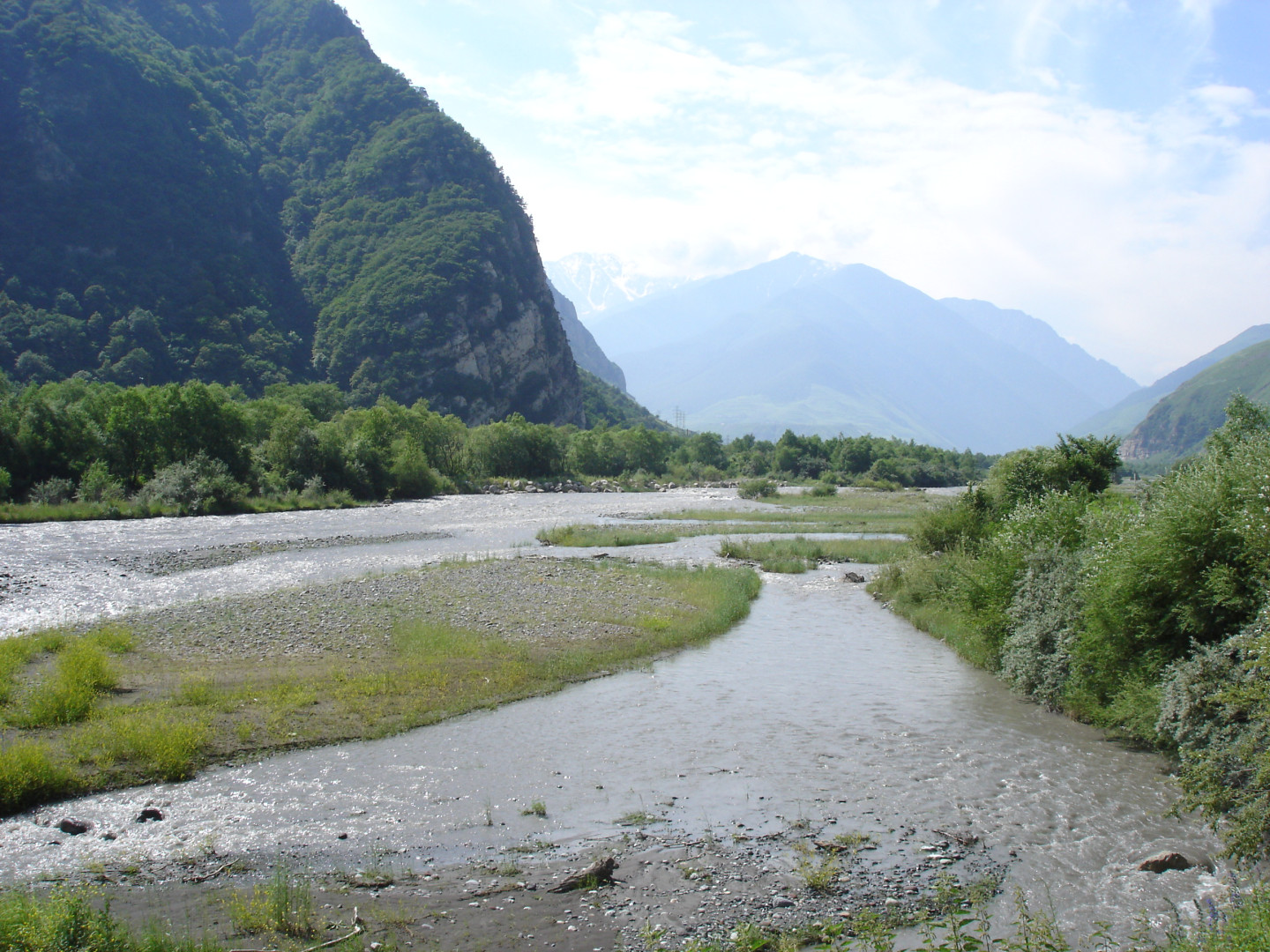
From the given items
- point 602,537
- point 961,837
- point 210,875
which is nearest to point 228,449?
point 602,537

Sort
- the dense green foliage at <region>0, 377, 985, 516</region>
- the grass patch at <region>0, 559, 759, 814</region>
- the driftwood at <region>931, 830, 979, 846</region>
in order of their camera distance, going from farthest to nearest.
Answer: the dense green foliage at <region>0, 377, 985, 516</region> < the grass patch at <region>0, 559, 759, 814</region> < the driftwood at <region>931, 830, 979, 846</region>

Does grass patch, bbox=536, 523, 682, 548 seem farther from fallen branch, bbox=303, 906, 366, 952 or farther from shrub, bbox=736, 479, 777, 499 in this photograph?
shrub, bbox=736, 479, 777, 499

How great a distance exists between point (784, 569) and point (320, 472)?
63021mm

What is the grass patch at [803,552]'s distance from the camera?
1790 inches

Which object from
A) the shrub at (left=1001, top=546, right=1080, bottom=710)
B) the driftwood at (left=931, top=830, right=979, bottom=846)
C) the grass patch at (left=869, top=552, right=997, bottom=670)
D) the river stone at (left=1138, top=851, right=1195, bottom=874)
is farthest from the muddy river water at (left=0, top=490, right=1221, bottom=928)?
the grass patch at (left=869, top=552, right=997, bottom=670)

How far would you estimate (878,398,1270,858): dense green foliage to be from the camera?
12.6m

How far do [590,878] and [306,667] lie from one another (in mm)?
13292

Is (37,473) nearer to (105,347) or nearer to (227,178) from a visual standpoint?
(105,347)

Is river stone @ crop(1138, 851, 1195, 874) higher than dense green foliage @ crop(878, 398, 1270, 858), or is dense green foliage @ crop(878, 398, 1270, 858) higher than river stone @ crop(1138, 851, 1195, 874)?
dense green foliage @ crop(878, 398, 1270, 858)

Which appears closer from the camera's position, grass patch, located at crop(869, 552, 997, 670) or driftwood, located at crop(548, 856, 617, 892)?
driftwood, located at crop(548, 856, 617, 892)

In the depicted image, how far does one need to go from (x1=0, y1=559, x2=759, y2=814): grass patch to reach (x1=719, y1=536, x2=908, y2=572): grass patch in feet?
34.3

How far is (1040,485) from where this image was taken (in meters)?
33.9

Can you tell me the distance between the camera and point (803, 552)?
49.2 metres

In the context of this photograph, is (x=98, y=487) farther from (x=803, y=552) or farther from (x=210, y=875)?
(x=210, y=875)
